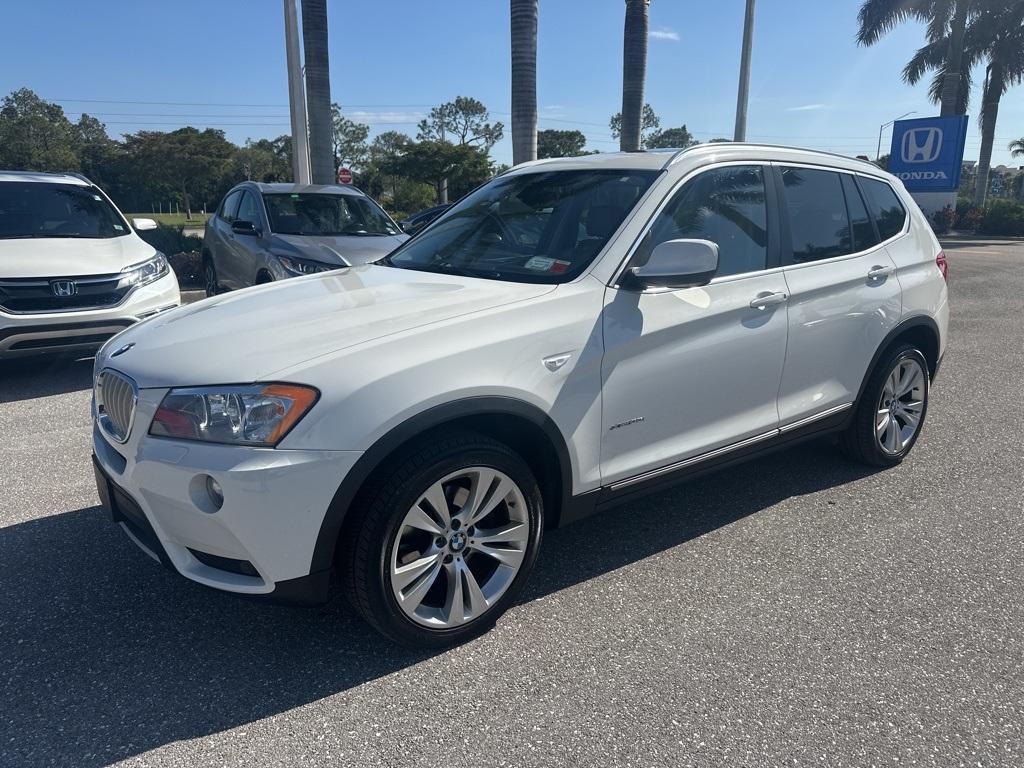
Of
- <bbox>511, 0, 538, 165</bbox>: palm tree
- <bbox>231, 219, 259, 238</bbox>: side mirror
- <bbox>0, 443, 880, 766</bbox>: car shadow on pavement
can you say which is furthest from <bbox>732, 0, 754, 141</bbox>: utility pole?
<bbox>0, 443, 880, 766</bbox>: car shadow on pavement

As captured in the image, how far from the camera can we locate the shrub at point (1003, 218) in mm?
30066

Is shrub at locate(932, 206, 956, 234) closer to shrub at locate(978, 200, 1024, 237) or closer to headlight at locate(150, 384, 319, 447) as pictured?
shrub at locate(978, 200, 1024, 237)

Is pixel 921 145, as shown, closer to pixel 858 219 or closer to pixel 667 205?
pixel 858 219

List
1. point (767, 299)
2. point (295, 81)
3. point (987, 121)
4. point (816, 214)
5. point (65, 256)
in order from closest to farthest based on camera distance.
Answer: point (767, 299), point (816, 214), point (65, 256), point (295, 81), point (987, 121)

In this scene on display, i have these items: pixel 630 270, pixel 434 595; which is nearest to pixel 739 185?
pixel 630 270

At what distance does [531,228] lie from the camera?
3.67m

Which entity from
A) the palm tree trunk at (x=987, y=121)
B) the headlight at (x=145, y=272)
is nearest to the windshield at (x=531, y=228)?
the headlight at (x=145, y=272)

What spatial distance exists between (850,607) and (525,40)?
1187cm

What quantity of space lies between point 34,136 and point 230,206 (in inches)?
2598

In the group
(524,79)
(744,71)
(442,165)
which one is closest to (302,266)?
(524,79)

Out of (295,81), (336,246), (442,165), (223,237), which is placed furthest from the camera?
(442,165)

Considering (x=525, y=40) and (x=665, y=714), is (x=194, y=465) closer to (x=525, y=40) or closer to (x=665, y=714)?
(x=665, y=714)

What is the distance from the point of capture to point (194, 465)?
2.44 metres

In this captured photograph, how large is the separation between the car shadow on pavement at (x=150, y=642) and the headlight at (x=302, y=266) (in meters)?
3.98
